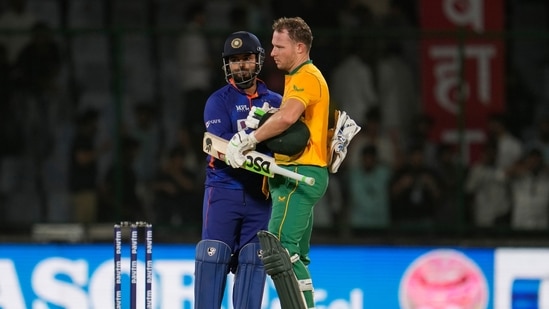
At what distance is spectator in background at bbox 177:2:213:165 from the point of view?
41.7 ft

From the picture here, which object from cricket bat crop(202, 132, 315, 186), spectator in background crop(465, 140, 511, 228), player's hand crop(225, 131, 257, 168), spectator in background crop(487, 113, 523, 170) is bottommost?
spectator in background crop(465, 140, 511, 228)

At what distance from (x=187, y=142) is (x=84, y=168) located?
41.9 inches

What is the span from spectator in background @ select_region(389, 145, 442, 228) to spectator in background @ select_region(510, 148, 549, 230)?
0.77m

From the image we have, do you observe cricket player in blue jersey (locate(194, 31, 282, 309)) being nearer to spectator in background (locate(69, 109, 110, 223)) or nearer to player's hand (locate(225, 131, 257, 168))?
player's hand (locate(225, 131, 257, 168))

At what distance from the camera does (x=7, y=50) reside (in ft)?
41.7

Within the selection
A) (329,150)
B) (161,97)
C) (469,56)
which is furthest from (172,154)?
(329,150)

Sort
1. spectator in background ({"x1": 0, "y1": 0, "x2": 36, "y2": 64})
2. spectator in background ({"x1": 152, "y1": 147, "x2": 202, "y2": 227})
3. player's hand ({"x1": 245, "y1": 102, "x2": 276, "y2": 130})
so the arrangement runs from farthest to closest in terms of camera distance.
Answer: spectator in background ({"x1": 0, "y1": 0, "x2": 36, "y2": 64}) < spectator in background ({"x1": 152, "y1": 147, "x2": 202, "y2": 227}) < player's hand ({"x1": 245, "y1": 102, "x2": 276, "y2": 130})

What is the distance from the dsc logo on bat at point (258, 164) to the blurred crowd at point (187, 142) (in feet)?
14.2

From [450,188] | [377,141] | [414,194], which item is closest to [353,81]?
[377,141]

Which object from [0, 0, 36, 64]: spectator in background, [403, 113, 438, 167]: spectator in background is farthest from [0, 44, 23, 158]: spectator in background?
[403, 113, 438, 167]: spectator in background

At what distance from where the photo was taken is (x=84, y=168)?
41.9 feet

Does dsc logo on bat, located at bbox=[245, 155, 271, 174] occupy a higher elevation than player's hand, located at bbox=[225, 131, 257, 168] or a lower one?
lower

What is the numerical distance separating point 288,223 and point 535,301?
4.18 metres

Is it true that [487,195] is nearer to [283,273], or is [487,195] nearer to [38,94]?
[38,94]
